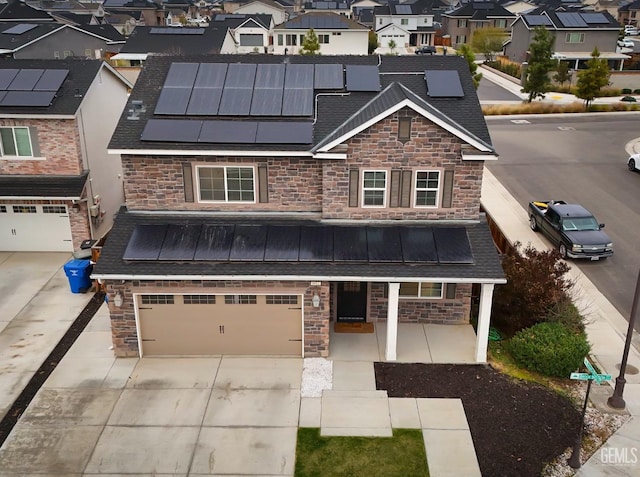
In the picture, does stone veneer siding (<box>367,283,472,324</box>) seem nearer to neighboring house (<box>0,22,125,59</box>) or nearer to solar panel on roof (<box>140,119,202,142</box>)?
solar panel on roof (<box>140,119,202,142</box>)

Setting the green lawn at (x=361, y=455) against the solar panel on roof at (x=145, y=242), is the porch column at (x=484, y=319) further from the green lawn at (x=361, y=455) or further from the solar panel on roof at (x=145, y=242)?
the solar panel on roof at (x=145, y=242)

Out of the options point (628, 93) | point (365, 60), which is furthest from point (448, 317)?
point (628, 93)

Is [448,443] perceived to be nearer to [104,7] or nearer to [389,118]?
[389,118]

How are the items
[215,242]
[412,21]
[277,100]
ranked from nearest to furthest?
[215,242]
[277,100]
[412,21]

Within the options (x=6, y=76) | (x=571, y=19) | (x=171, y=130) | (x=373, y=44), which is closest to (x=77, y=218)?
(x=6, y=76)

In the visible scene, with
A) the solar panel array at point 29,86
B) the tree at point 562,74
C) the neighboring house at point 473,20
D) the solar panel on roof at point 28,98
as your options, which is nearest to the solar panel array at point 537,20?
the tree at point 562,74

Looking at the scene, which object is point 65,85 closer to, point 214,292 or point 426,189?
point 214,292
